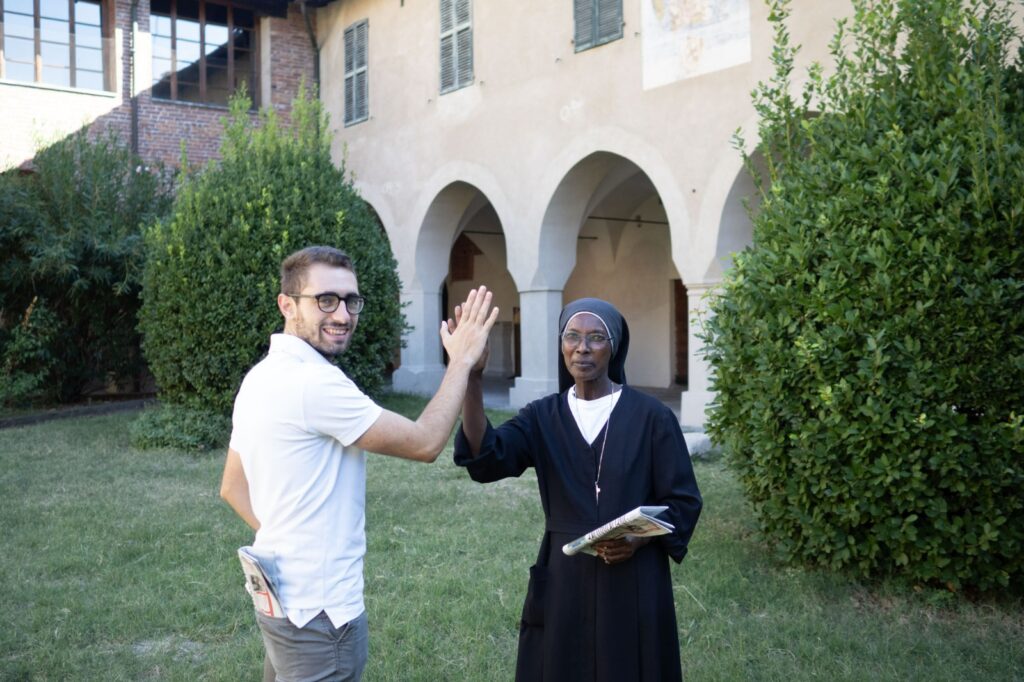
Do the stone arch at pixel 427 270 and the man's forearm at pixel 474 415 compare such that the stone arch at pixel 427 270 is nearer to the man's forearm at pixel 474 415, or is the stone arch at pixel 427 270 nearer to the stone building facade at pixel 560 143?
the stone building facade at pixel 560 143

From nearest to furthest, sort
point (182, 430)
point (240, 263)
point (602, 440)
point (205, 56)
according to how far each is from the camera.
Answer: point (602, 440), point (240, 263), point (182, 430), point (205, 56)

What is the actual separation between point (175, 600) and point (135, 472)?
4.29 meters

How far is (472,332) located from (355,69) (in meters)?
15.9

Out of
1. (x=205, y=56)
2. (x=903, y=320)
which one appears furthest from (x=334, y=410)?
(x=205, y=56)

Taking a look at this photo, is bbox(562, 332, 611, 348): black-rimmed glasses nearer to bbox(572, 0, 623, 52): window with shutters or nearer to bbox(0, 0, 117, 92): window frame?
bbox(572, 0, 623, 52): window with shutters

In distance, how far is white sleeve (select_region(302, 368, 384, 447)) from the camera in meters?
2.34

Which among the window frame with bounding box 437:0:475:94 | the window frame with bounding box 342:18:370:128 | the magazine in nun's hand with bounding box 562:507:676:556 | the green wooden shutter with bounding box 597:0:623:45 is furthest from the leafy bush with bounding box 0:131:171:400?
the magazine in nun's hand with bounding box 562:507:676:556

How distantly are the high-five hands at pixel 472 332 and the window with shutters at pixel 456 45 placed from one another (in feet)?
41.7

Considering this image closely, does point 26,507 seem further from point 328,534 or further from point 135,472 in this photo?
point 328,534

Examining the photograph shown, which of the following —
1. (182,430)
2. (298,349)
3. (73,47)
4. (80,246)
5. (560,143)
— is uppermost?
(73,47)

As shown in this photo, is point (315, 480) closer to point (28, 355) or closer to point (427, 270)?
point (28, 355)

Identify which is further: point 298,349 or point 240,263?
point 240,263

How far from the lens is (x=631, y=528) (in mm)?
2506

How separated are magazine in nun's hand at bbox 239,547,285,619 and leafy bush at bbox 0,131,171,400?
1155cm
